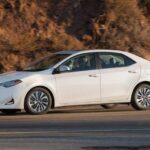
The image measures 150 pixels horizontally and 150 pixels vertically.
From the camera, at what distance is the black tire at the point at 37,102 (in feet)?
53.0

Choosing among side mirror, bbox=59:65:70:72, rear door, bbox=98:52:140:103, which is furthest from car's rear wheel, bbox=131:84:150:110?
side mirror, bbox=59:65:70:72

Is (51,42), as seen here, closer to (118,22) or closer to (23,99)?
(118,22)

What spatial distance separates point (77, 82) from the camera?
16453 millimetres

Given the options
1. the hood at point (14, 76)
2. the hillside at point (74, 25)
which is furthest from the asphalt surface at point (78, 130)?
the hillside at point (74, 25)

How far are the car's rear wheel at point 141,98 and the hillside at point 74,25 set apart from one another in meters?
7.05

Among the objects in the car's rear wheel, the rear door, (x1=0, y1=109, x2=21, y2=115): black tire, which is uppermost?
the rear door

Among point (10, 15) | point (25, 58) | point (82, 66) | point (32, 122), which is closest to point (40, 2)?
point (10, 15)

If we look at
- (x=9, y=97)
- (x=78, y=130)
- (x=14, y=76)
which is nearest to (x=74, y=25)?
(x=14, y=76)

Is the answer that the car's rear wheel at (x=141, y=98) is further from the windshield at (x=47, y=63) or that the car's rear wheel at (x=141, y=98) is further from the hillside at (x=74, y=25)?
the hillside at (x=74, y=25)

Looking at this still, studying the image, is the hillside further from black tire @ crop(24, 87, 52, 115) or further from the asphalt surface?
black tire @ crop(24, 87, 52, 115)

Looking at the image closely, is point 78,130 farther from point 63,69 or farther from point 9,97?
point 63,69

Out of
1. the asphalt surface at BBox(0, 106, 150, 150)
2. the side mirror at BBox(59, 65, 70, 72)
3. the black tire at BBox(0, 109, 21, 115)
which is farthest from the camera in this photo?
the black tire at BBox(0, 109, 21, 115)

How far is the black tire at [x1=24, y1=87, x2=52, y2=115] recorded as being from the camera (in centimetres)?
1614

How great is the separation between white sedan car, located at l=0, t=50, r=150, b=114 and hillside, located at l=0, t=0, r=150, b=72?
6.79 metres
